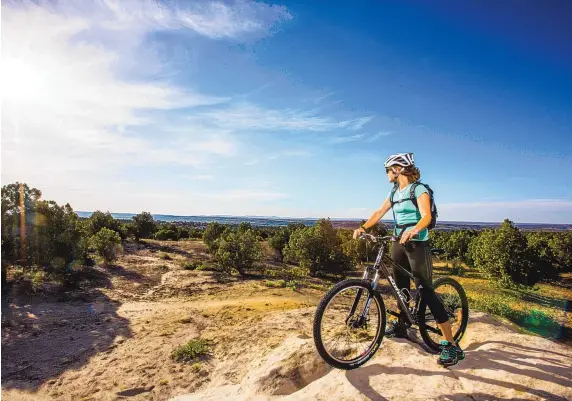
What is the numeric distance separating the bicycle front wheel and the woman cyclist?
0.80 m

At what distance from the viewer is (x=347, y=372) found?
5.60 metres

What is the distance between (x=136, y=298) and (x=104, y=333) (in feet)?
30.6

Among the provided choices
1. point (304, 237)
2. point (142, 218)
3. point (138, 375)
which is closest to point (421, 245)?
point (138, 375)

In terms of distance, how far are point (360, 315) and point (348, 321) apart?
0.24 metres

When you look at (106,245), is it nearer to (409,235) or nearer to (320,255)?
(320,255)

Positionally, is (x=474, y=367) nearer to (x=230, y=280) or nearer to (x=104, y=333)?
(x=104, y=333)

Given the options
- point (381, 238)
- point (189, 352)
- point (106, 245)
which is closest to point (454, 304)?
point (381, 238)

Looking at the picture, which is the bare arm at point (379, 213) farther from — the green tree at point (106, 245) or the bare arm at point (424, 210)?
the green tree at point (106, 245)

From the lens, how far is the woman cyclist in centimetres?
530

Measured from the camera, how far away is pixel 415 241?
17.5 ft

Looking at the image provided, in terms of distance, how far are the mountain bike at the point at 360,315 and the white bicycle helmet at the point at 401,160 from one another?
1.35 meters

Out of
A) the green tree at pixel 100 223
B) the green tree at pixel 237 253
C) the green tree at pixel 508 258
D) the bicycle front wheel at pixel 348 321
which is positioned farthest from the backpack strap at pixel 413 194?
the green tree at pixel 100 223

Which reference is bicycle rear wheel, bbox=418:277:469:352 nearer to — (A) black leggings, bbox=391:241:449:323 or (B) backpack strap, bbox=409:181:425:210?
(A) black leggings, bbox=391:241:449:323

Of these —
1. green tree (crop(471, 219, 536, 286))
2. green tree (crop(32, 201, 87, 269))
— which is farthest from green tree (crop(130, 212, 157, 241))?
green tree (crop(471, 219, 536, 286))
